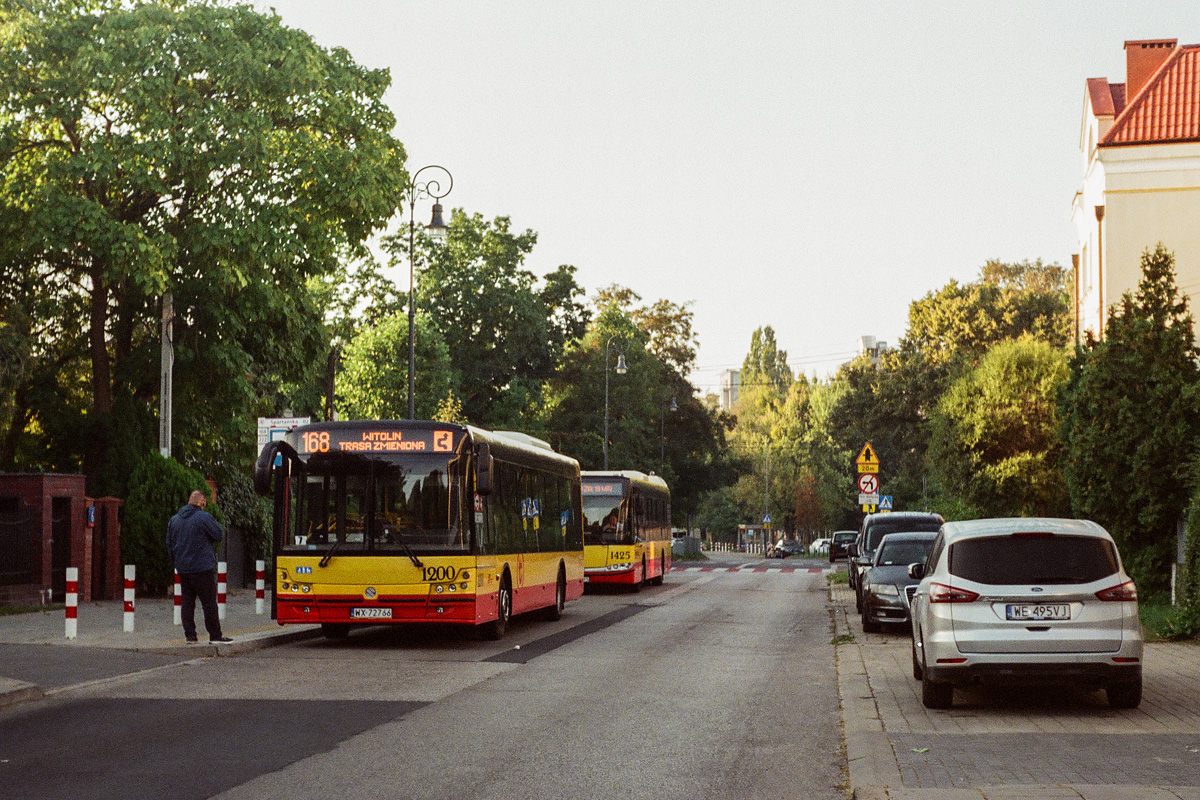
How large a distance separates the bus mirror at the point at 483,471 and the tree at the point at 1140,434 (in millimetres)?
11811

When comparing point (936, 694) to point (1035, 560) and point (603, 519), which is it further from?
point (603, 519)

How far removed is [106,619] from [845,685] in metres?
12.5

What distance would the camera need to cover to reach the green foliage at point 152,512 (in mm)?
27922

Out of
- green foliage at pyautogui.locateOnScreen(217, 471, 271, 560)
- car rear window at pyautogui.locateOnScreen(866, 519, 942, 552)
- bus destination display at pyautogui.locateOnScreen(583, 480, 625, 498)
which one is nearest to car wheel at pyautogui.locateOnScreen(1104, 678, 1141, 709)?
car rear window at pyautogui.locateOnScreen(866, 519, 942, 552)

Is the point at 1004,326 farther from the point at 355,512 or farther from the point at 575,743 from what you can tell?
the point at 575,743

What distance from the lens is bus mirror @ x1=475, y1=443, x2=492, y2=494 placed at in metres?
18.1

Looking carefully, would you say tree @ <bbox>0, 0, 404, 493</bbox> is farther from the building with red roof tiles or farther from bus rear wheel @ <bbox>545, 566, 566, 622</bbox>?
the building with red roof tiles

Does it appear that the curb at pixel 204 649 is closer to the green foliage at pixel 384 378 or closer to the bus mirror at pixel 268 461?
the bus mirror at pixel 268 461

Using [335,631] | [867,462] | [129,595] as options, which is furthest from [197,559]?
[867,462]

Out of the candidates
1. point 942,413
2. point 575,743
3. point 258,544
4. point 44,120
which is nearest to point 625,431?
point 942,413

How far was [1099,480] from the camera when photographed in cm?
2522

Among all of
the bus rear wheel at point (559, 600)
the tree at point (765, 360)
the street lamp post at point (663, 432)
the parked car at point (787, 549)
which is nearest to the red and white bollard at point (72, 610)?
the bus rear wheel at point (559, 600)

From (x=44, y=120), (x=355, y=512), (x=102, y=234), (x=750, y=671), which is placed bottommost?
(x=750, y=671)

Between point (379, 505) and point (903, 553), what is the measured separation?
27.9 feet
